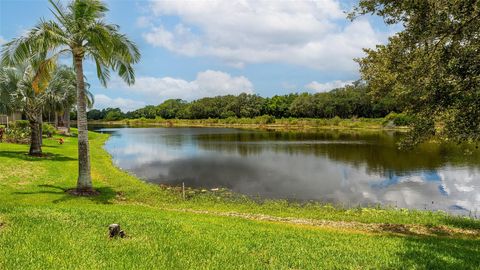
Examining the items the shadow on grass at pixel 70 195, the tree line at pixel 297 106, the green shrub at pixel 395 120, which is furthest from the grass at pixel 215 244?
the tree line at pixel 297 106

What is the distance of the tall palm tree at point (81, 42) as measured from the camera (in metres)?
20.4

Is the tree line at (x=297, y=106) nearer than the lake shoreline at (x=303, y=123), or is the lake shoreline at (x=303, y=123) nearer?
the lake shoreline at (x=303, y=123)

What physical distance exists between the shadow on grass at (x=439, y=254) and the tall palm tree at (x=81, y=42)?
55.3 ft

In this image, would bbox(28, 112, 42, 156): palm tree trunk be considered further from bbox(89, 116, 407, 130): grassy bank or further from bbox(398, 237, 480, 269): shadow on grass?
bbox(89, 116, 407, 130): grassy bank

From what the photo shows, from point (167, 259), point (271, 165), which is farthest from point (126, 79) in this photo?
point (271, 165)

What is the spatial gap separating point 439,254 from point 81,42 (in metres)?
19.5

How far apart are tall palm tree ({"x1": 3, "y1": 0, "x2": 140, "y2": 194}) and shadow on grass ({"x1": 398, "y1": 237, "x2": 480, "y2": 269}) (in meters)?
16.9

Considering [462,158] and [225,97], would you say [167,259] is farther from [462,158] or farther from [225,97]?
[225,97]

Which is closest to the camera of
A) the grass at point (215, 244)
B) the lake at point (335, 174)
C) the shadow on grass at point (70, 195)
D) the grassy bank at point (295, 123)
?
the grass at point (215, 244)

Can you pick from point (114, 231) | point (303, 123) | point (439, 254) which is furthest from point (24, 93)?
point (303, 123)

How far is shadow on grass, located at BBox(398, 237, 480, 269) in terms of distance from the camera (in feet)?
32.1

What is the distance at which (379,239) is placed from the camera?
1322cm

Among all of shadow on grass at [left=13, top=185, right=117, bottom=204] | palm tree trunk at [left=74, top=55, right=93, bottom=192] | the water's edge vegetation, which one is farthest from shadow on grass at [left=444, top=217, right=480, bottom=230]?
the water's edge vegetation

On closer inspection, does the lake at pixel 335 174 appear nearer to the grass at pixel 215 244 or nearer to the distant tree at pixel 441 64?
the distant tree at pixel 441 64
